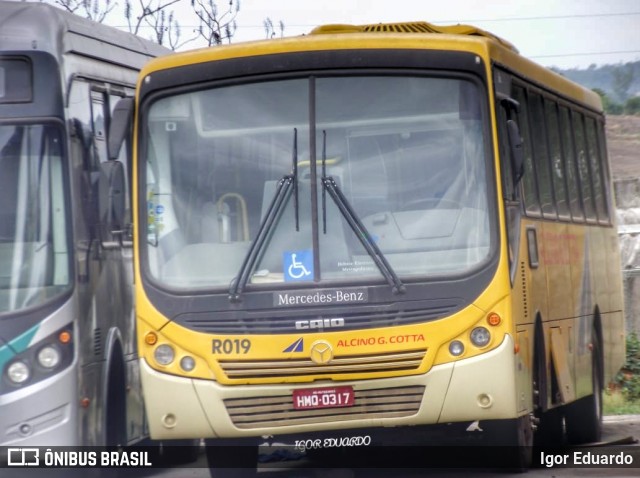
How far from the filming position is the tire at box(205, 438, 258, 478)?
1063 centimetres

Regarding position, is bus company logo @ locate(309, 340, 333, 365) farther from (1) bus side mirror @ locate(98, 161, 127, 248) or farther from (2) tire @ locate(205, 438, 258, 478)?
(1) bus side mirror @ locate(98, 161, 127, 248)

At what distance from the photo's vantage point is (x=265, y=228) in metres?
9.84

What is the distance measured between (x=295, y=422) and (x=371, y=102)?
7.42 ft

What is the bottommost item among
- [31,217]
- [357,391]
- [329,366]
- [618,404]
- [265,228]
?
[618,404]

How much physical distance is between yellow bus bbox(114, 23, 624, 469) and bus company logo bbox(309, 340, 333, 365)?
0.05ft

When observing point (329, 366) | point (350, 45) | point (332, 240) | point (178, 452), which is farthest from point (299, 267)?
point (178, 452)

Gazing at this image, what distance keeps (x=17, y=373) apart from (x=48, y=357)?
258 mm

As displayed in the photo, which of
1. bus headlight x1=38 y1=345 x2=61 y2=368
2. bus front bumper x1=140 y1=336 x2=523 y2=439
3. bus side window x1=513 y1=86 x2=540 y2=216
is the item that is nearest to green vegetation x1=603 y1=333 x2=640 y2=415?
bus side window x1=513 y1=86 x2=540 y2=216

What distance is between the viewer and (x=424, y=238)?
32.2 ft

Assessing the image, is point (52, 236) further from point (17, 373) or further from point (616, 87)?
point (616, 87)

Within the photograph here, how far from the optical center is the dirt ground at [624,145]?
36.0 m

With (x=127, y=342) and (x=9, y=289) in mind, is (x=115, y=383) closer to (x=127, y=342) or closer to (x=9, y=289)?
(x=127, y=342)

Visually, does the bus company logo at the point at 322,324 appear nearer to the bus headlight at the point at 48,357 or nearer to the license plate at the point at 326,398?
the license plate at the point at 326,398

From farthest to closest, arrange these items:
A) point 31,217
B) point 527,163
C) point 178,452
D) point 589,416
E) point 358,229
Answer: point 589,416
point 178,452
point 527,163
point 31,217
point 358,229
